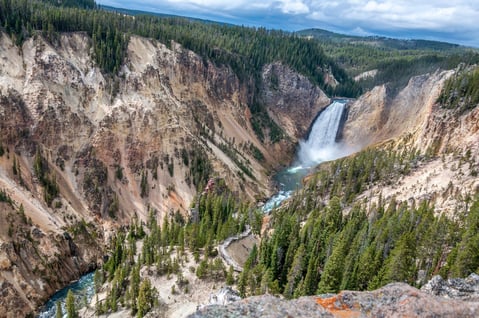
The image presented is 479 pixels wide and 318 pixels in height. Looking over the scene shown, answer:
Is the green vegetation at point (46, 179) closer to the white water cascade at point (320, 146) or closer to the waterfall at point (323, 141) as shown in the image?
the white water cascade at point (320, 146)

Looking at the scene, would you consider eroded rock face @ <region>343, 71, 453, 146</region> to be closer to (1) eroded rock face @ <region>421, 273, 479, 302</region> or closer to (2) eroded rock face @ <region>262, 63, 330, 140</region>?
(2) eroded rock face @ <region>262, 63, 330, 140</region>

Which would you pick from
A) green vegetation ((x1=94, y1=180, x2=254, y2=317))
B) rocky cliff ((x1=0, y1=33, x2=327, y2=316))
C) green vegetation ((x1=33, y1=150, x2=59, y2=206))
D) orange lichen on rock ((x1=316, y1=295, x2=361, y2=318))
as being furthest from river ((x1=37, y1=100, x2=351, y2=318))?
orange lichen on rock ((x1=316, y1=295, x2=361, y2=318))

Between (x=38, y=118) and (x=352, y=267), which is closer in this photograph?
(x=352, y=267)

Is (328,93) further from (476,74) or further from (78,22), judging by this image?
(78,22)

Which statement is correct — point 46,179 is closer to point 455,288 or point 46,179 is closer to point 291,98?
point 455,288

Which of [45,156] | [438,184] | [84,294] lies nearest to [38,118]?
[45,156]

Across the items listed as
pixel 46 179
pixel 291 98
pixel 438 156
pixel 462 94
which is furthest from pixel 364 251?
pixel 291 98

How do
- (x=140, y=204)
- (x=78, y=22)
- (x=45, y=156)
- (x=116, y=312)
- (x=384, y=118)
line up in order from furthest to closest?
(x=384, y=118), (x=78, y=22), (x=140, y=204), (x=45, y=156), (x=116, y=312)
